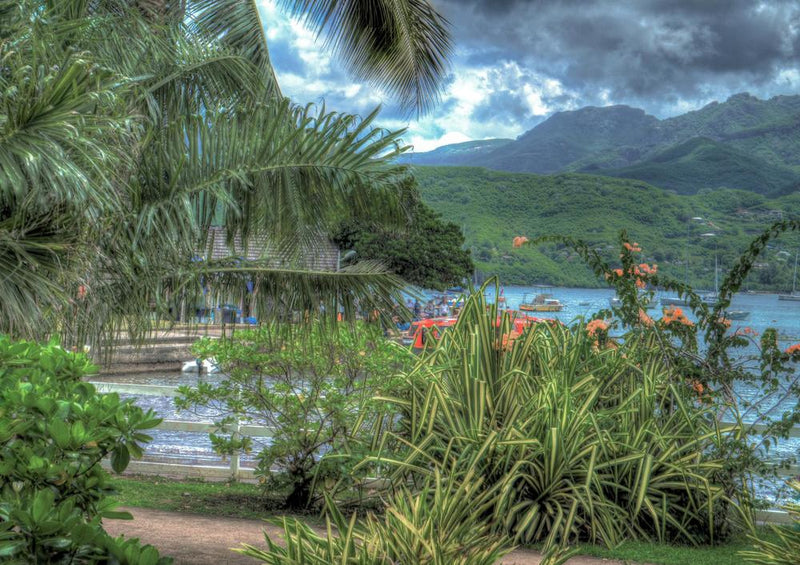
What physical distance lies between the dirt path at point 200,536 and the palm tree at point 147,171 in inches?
58.2

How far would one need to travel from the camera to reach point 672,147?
259ft

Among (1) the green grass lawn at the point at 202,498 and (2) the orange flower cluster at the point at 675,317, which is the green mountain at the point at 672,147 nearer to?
(1) the green grass lawn at the point at 202,498

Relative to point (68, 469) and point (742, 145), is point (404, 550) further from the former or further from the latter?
point (742, 145)

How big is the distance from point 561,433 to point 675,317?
9.11 feet

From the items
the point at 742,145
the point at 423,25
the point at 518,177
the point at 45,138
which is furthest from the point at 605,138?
the point at 45,138

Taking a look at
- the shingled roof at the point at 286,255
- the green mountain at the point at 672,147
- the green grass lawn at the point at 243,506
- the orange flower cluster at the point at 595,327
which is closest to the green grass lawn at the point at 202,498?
the green grass lawn at the point at 243,506

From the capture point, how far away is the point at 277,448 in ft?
25.0

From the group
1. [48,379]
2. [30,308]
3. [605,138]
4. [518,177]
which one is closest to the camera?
[48,379]

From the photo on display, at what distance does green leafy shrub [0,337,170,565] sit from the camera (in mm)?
2035

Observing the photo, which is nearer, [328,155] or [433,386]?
[433,386]

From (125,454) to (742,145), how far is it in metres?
76.2

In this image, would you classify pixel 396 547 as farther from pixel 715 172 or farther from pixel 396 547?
pixel 715 172

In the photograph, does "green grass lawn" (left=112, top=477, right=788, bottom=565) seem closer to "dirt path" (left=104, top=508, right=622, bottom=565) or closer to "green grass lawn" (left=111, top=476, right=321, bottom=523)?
"green grass lawn" (left=111, top=476, right=321, bottom=523)

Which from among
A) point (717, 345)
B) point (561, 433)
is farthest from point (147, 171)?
point (717, 345)
